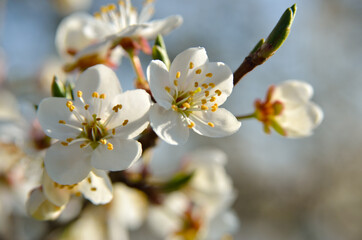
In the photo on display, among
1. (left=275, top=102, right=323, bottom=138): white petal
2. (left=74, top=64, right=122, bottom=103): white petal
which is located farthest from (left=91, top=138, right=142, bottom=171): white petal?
(left=275, top=102, right=323, bottom=138): white petal

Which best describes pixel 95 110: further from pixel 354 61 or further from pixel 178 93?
pixel 354 61

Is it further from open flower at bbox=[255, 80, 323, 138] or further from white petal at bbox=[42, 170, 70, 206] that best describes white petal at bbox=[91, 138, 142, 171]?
open flower at bbox=[255, 80, 323, 138]

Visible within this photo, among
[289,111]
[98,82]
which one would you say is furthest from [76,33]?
[289,111]

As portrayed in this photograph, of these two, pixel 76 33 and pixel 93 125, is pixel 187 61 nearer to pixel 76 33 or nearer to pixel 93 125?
pixel 93 125

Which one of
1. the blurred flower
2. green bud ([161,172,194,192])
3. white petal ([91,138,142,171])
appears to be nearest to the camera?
white petal ([91,138,142,171])

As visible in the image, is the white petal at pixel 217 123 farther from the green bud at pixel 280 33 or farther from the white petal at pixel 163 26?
the white petal at pixel 163 26

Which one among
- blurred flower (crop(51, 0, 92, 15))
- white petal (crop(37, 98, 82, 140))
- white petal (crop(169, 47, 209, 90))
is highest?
white petal (crop(169, 47, 209, 90))

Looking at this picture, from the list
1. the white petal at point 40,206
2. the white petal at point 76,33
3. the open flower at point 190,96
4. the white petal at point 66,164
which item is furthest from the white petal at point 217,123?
the white petal at point 76,33
